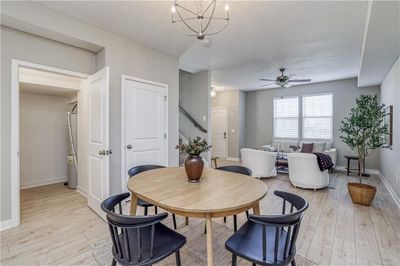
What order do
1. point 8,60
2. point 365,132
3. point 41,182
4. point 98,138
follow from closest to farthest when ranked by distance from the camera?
point 8,60, point 98,138, point 365,132, point 41,182

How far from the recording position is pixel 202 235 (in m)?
2.35

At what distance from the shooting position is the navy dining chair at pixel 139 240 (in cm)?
122

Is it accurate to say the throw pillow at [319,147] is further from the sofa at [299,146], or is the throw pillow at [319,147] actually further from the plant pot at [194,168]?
the plant pot at [194,168]

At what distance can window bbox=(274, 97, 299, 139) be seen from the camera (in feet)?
23.1

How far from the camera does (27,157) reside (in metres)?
4.25

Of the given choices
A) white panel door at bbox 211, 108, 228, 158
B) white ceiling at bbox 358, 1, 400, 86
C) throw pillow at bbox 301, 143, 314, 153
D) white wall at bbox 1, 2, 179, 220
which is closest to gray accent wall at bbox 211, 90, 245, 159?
white panel door at bbox 211, 108, 228, 158

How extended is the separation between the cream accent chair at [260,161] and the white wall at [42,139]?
4317 millimetres

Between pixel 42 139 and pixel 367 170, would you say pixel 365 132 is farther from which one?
pixel 42 139

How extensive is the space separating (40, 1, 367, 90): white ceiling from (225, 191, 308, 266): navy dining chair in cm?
235

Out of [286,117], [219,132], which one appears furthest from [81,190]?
[286,117]

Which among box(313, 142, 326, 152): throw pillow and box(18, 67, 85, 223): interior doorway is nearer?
box(18, 67, 85, 223): interior doorway

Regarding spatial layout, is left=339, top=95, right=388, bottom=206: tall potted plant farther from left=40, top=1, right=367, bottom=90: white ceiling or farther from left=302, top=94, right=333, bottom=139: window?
left=302, top=94, right=333, bottom=139: window

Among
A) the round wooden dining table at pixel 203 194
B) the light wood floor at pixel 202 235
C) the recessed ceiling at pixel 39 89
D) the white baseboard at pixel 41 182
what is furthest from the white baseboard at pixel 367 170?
the white baseboard at pixel 41 182

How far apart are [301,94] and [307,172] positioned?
12.4 feet
